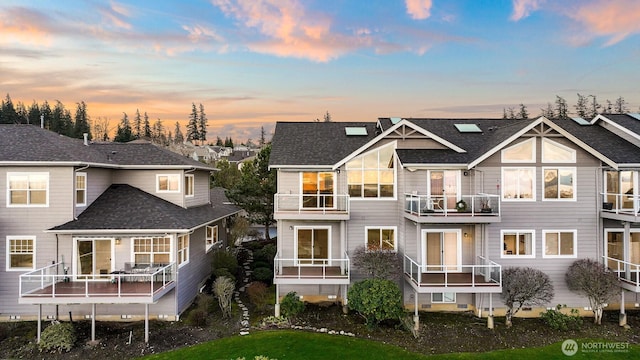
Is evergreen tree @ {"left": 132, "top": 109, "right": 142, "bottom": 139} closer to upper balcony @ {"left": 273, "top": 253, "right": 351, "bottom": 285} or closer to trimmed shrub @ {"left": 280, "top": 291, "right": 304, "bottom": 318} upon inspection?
upper balcony @ {"left": 273, "top": 253, "right": 351, "bottom": 285}

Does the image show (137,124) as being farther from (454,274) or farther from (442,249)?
(454,274)

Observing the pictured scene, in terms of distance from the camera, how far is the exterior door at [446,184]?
53.1 feet

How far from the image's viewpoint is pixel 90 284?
14.3 m

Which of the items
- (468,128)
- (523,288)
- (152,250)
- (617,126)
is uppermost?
(468,128)

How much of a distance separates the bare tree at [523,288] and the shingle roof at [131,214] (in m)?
Answer: 14.3

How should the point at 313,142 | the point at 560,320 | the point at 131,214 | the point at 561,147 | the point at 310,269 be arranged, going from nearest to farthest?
the point at 560,320 < the point at 131,214 < the point at 561,147 < the point at 310,269 < the point at 313,142

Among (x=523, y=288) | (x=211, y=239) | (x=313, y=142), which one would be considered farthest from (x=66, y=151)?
(x=523, y=288)

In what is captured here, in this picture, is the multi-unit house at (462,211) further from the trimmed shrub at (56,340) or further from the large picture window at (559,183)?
the trimmed shrub at (56,340)

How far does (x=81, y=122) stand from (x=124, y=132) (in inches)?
493

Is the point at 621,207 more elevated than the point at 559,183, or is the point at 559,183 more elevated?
the point at 559,183

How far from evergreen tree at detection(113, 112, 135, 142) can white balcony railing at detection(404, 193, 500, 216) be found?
80.4m

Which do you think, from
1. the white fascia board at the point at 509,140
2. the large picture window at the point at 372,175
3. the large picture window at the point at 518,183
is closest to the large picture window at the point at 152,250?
the large picture window at the point at 372,175

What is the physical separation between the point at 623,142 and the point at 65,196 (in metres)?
27.4

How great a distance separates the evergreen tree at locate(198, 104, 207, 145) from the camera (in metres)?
102
